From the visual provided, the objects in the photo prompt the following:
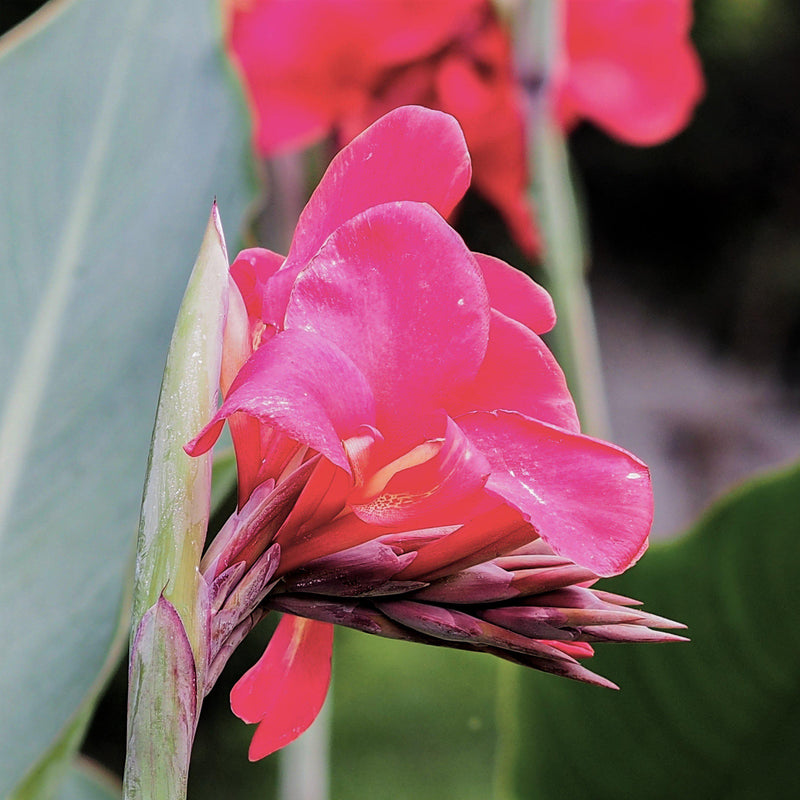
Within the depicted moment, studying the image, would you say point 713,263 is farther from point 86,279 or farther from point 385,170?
point 385,170

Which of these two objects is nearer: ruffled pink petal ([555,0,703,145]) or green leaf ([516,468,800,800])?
green leaf ([516,468,800,800])

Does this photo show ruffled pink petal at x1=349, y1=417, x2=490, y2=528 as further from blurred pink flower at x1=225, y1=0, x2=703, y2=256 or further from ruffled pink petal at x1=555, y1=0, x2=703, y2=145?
ruffled pink petal at x1=555, y1=0, x2=703, y2=145

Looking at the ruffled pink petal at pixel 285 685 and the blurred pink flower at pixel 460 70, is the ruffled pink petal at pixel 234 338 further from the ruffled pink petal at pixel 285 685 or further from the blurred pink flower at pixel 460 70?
the blurred pink flower at pixel 460 70

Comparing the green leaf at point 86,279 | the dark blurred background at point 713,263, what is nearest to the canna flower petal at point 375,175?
the green leaf at point 86,279

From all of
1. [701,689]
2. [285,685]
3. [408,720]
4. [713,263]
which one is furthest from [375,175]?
[713,263]

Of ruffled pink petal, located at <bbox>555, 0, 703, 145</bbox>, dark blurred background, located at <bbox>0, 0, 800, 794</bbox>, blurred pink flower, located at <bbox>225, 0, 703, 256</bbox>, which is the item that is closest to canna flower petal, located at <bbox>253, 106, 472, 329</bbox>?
blurred pink flower, located at <bbox>225, 0, 703, 256</bbox>
